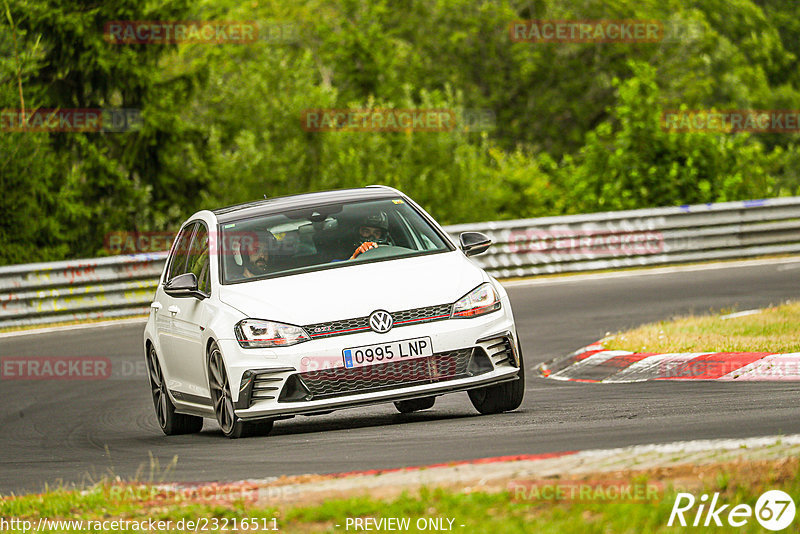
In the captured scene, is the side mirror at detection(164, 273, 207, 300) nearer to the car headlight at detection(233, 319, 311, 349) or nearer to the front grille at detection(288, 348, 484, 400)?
the car headlight at detection(233, 319, 311, 349)

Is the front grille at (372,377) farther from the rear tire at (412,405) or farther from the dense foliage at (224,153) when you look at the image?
the dense foliage at (224,153)

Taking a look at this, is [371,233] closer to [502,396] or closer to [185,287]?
[185,287]

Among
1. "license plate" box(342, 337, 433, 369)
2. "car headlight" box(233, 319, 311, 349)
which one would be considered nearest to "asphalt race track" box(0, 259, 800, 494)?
"license plate" box(342, 337, 433, 369)

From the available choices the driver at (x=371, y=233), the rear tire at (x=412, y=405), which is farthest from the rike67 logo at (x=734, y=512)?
the rear tire at (x=412, y=405)

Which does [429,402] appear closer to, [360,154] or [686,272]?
[686,272]

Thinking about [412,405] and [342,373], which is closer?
[342,373]

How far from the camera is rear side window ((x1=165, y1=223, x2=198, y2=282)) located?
35.8 feet

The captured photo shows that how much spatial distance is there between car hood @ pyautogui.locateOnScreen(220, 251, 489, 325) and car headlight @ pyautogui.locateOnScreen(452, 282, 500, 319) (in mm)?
43

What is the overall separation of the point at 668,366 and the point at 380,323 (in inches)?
134

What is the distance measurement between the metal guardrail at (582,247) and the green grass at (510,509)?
14.4 meters

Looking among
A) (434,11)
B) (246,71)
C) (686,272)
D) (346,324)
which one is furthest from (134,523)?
(434,11)

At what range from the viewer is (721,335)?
12047mm

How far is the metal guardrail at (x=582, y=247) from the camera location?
66.3 ft

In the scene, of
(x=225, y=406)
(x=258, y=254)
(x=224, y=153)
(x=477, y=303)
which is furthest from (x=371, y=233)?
(x=224, y=153)
